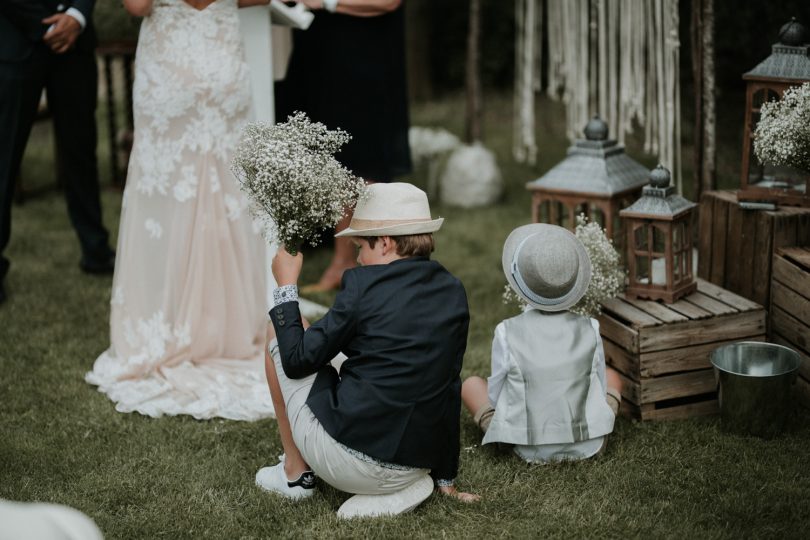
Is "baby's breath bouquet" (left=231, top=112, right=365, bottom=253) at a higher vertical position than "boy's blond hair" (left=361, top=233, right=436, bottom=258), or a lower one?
higher

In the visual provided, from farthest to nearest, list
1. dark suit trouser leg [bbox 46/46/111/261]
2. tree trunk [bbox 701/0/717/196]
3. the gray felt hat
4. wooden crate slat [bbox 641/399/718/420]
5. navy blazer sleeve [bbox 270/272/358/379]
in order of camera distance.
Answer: dark suit trouser leg [bbox 46/46/111/261]
tree trunk [bbox 701/0/717/196]
wooden crate slat [bbox 641/399/718/420]
the gray felt hat
navy blazer sleeve [bbox 270/272/358/379]

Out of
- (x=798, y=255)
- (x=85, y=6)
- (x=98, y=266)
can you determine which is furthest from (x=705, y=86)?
(x=98, y=266)

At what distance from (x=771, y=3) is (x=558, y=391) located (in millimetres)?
3380

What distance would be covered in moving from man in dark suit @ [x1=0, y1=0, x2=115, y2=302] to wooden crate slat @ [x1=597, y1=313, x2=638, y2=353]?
304 cm

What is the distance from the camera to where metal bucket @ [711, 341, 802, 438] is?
369 cm

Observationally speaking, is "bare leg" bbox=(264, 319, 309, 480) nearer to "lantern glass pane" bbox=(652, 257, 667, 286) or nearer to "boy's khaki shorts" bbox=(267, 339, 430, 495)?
"boy's khaki shorts" bbox=(267, 339, 430, 495)

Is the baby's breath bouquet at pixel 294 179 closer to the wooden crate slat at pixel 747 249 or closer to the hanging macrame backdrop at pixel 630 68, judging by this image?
the wooden crate slat at pixel 747 249

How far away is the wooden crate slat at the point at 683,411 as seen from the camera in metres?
3.94

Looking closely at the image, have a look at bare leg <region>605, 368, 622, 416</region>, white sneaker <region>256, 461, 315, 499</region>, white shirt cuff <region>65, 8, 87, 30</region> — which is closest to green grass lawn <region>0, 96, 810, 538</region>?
white sneaker <region>256, 461, 315, 499</region>

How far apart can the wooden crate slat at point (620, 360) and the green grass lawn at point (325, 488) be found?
7.7 inches

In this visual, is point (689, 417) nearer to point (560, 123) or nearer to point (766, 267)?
point (766, 267)

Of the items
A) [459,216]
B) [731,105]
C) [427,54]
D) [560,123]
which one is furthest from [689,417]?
[427,54]

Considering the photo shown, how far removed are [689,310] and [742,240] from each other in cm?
57

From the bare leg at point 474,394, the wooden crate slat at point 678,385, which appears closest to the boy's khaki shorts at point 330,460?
the bare leg at point 474,394
